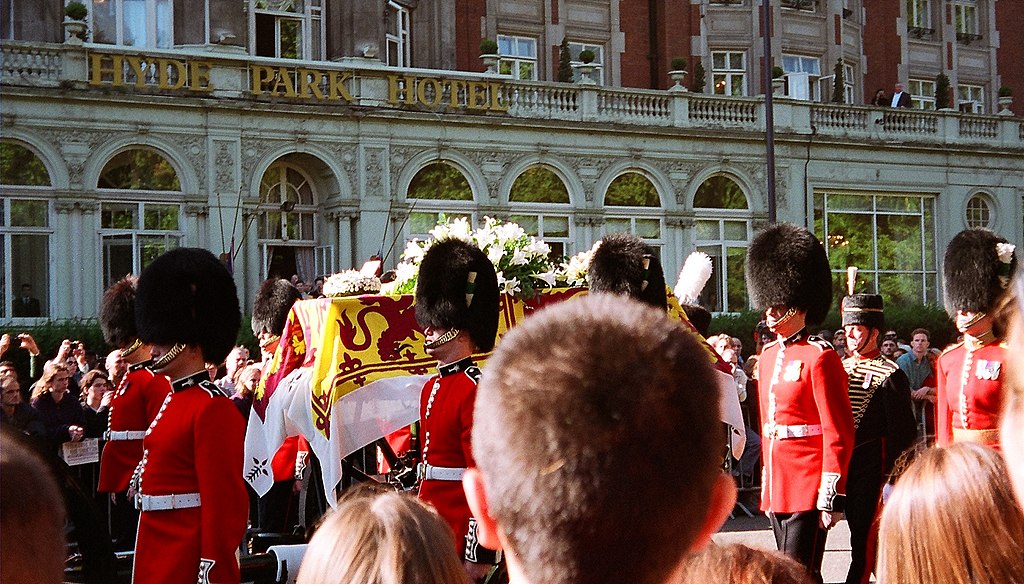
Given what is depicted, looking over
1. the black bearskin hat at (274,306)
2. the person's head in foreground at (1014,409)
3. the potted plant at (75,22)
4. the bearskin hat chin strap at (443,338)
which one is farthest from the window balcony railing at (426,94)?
the person's head in foreground at (1014,409)

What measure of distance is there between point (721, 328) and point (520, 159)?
5.18 m

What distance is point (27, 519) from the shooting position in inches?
72.0

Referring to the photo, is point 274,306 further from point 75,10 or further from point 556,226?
point 556,226

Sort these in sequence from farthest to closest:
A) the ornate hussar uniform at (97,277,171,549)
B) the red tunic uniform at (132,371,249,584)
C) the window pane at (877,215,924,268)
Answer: the window pane at (877,215,924,268) → the ornate hussar uniform at (97,277,171,549) → the red tunic uniform at (132,371,249,584)

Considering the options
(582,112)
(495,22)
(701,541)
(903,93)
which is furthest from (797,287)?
(903,93)

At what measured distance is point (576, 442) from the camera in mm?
1629

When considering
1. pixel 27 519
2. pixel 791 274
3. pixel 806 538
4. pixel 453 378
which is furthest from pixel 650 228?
pixel 27 519

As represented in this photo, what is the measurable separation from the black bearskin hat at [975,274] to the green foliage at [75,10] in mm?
16977

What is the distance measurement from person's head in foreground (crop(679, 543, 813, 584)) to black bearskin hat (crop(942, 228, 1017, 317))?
5.24 metres

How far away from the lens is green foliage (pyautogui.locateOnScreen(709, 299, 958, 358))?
23406mm

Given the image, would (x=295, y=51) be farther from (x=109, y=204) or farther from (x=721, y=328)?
(x=721, y=328)

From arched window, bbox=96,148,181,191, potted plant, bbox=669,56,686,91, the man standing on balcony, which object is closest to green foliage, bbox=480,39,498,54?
potted plant, bbox=669,56,686,91

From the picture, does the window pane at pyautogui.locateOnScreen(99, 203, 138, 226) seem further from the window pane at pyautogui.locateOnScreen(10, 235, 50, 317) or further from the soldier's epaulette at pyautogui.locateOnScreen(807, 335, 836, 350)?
the soldier's epaulette at pyautogui.locateOnScreen(807, 335, 836, 350)

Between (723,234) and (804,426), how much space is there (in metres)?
20.5
